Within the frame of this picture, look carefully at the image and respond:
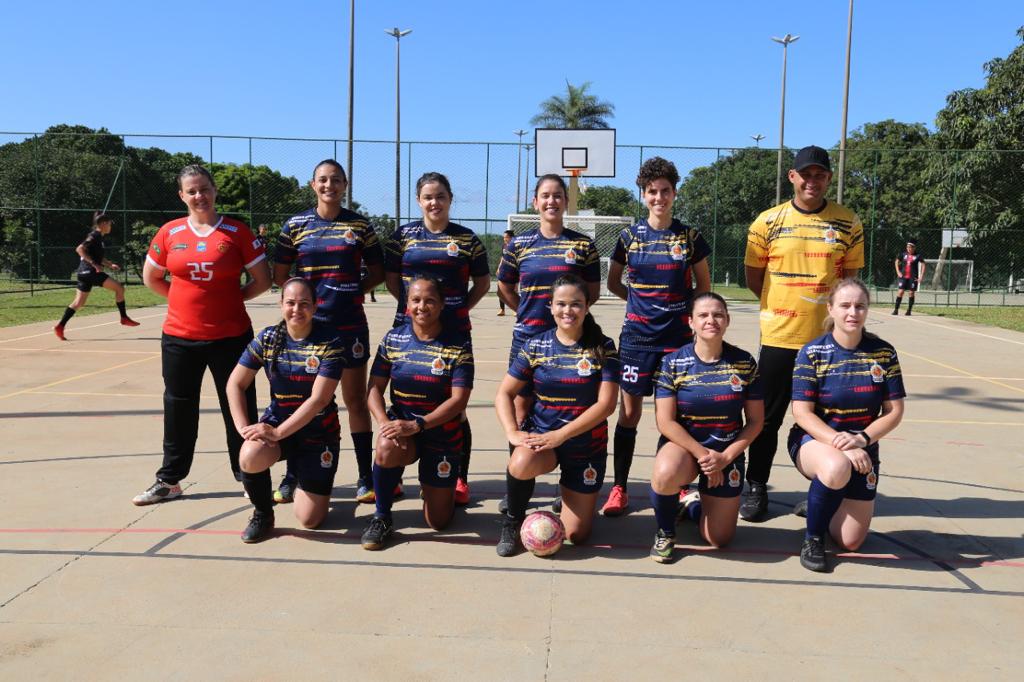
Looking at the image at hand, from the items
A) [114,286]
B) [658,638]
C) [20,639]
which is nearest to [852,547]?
[658,638]

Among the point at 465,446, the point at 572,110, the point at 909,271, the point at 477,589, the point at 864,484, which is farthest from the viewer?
the point at 572,110

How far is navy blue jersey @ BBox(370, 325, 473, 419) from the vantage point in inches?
155

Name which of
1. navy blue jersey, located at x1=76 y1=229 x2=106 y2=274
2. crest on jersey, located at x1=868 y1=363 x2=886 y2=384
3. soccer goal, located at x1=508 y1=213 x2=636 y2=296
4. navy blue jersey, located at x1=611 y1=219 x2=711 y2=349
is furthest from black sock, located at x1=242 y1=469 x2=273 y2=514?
soccer goal, located at x1=508 y1=213 x2=636 y2=296

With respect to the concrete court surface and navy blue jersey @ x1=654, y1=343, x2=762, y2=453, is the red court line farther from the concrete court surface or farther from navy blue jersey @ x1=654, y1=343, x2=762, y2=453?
navy blue jersey @ x1=654, y1=343, x2=762, y2=453

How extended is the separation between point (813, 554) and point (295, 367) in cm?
271

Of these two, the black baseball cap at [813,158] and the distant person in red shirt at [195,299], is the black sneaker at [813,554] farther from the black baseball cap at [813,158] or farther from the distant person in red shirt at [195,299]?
the distant person in red shirt at [195,299]

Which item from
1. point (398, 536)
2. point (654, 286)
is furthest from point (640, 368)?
point (398, 536)

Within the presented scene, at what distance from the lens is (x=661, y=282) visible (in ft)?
13.8

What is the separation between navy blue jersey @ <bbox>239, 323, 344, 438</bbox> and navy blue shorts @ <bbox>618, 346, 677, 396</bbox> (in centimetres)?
158

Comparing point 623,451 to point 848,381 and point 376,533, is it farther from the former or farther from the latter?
point 376,533

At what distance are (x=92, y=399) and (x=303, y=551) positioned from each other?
4578 millimetres

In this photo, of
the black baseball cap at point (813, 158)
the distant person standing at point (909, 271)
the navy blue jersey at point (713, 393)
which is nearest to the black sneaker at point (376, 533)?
the navy blue jersey at point (713, 393)

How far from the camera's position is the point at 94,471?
4.92 m

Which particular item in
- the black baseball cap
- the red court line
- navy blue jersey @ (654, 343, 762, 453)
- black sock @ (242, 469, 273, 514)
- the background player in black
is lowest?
the red court line
